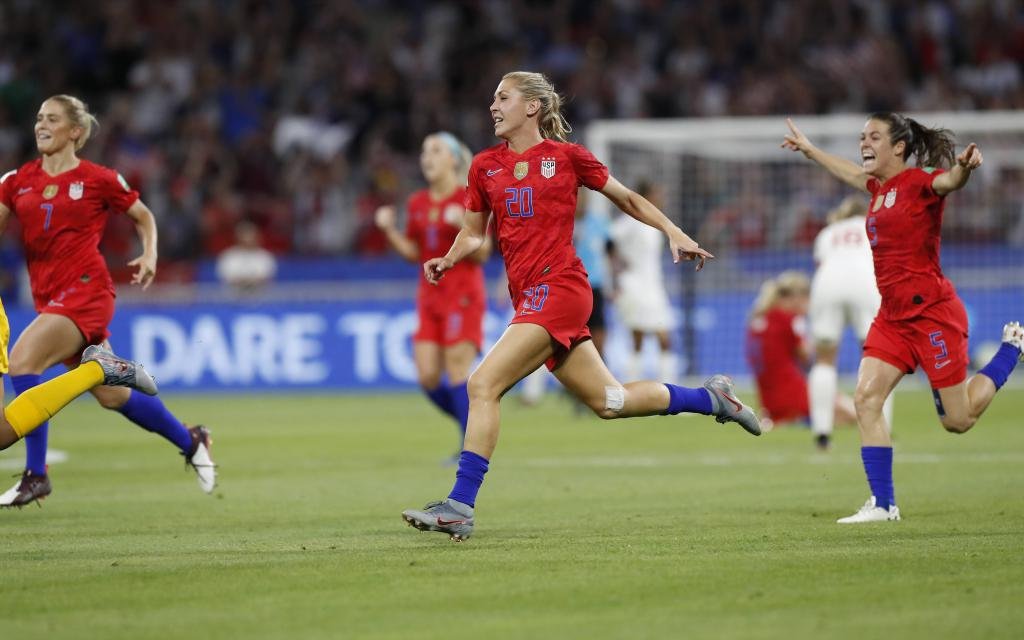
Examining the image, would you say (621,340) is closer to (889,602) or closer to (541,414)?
(541,414)

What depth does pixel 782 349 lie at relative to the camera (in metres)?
16.2

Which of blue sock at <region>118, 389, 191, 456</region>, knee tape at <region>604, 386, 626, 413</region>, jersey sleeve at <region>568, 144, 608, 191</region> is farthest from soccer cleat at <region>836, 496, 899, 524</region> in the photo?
blue sock at <region>118, 389, 191, 456</region>

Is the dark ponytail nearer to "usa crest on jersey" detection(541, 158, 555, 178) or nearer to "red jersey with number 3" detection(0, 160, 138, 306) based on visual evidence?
"usa crest on jersey" detection(541, 158, 555, 178)

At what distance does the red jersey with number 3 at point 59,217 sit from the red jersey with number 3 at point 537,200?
9.81 feet

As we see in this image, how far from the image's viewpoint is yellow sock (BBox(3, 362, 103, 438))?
8.54 metres

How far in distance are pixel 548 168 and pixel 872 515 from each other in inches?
104

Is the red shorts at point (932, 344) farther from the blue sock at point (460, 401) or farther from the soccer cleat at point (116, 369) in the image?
the blue sock at point (460, 401)

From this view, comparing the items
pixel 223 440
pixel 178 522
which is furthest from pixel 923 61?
pixel 178 522

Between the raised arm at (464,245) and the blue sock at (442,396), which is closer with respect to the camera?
the raised arm at (464,245)

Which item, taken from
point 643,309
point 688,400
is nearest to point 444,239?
point 688,400

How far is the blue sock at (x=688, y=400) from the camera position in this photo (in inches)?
343

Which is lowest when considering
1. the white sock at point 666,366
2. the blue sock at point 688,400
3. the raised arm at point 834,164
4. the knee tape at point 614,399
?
the white sock at point 666,366

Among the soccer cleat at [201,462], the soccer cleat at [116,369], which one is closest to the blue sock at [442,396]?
the soccer cleat at [201,462]

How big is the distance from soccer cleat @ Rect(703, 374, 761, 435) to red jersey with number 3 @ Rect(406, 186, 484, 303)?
4020 mm
